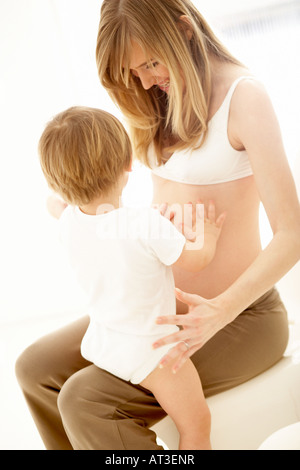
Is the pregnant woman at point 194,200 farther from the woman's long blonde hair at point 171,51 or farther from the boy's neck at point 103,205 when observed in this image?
the boy's neck at point 103,205

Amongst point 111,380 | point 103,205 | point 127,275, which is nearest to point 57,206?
point 103,205

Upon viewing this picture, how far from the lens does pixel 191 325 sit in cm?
95

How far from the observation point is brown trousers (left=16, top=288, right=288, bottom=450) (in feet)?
3.36

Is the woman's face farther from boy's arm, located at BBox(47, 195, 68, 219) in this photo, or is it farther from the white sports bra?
boy's arm, located at BBox(47, 195, 68, 219)

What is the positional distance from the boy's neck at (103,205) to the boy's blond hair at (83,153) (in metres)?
0.01

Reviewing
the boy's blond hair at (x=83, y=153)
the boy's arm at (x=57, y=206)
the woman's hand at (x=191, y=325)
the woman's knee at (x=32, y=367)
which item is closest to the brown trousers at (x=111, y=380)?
the woman's knee at (x=32, y=367)

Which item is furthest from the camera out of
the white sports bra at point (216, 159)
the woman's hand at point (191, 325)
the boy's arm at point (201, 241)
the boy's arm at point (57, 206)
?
the boy's arm at point (57, 206)

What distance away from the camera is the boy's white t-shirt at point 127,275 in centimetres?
100

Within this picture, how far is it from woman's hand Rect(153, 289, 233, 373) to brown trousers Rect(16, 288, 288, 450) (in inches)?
6.4

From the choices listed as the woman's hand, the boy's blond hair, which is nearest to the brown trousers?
the woman's hand

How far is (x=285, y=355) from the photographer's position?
1.22 metres
